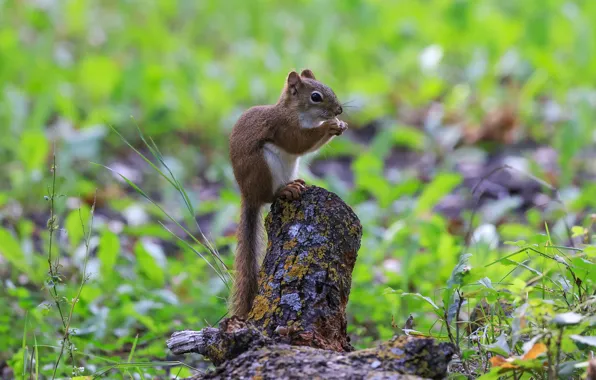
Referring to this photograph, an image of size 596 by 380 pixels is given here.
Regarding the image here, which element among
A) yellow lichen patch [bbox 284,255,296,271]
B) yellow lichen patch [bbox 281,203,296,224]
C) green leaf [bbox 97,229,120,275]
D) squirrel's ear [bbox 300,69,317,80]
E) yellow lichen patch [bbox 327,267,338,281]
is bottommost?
yellow lichen patch [bbox 327,267,338,281]

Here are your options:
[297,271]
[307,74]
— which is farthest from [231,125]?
[297,271]

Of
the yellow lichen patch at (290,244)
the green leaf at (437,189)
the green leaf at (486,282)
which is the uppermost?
the green leaf at (437,189)

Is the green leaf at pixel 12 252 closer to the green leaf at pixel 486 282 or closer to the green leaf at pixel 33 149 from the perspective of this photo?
the green leaf at pixel 33 149

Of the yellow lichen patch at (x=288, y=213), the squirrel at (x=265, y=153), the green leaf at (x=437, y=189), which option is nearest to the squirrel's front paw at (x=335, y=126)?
the squirrel at (x=265, y=153)

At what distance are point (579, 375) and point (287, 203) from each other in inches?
38.6

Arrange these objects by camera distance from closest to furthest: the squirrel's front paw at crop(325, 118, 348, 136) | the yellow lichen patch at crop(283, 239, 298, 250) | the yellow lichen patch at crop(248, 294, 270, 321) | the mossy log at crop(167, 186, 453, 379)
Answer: the mossy log at crop(167, 186, 453, 379)
the yellow lichen patch at crop(248, 294, 270, 321)
the yellow lichen patch at crop(283, 239, 298, 250)
the squirrel's front paw at crop(325, 118, 348, 136)

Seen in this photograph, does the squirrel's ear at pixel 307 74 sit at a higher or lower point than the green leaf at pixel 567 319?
higher

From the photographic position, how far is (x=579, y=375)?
205 cm

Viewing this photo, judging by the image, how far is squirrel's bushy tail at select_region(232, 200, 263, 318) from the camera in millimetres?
2654

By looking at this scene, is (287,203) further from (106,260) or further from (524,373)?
(106,260)

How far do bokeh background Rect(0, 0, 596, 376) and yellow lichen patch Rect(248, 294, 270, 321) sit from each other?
28.9 inches

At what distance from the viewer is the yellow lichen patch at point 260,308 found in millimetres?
2230

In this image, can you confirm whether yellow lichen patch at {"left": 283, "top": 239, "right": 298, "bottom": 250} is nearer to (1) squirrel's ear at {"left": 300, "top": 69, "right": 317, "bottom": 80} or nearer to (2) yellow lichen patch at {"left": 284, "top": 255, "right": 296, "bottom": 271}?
(2) yellow lichen patch at {"left": 284, "top": 255, "right": 296, "bottom": 271}

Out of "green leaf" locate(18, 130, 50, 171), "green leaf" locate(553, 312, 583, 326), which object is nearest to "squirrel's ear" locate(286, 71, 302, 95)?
"green leaf" locate(553, 312, 583, 326)
